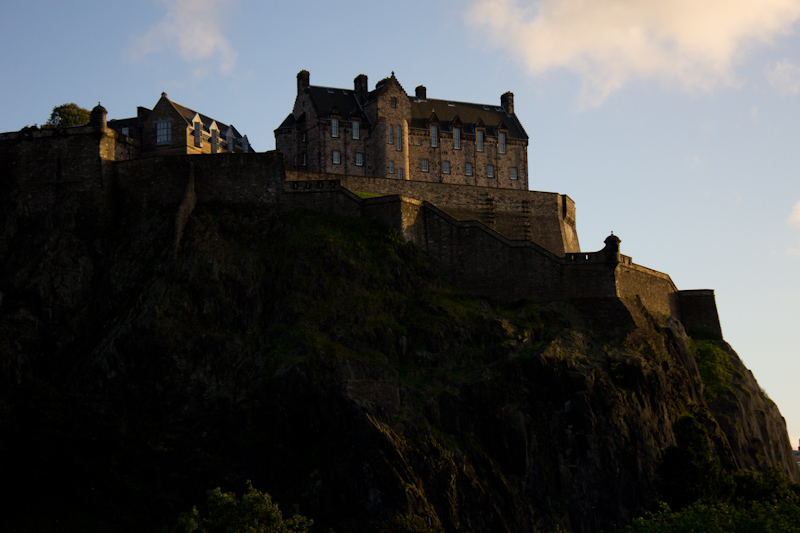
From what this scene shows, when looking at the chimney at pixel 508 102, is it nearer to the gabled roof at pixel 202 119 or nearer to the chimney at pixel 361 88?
the chimney at pixel 361 88

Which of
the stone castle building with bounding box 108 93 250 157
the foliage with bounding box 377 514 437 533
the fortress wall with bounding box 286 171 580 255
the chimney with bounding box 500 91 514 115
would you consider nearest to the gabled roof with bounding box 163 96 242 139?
the stone castle building with bounding box 108 93 250 157

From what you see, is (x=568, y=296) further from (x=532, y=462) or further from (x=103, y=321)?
(x=103, y=321)

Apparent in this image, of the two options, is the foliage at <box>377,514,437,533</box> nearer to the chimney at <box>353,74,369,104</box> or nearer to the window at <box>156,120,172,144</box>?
the window at <box>156,120,172,144</box>

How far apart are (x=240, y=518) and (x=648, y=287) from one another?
133 feet

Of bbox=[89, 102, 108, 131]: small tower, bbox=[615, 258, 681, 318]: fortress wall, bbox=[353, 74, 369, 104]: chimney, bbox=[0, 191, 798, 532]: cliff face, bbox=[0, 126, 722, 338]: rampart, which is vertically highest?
bbox=[353, 74, 369, 104]: chimney

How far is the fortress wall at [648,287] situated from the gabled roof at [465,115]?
20524 mm

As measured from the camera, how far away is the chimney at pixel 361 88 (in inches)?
3514

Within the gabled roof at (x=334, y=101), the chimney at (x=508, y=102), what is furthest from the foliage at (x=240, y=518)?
the chimney at (x=508, y=102)

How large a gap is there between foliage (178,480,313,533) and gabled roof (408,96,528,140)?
150ft

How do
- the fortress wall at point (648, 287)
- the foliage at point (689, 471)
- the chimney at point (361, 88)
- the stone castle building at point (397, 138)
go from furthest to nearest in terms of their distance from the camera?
the chimney at point (361, 88) < the stone castle building at point (397, 138) < the fortress wall at point (648, 287) < the foliage at point (689, 471)

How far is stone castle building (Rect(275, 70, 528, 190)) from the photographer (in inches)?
3356

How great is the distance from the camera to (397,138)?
8669cm

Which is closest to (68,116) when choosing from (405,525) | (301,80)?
(301,80)

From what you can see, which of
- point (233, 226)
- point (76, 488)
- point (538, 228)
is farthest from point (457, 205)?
point (76, 488)
